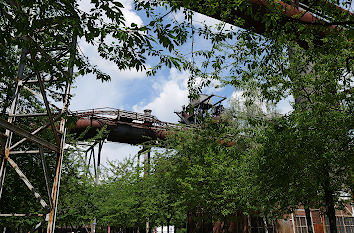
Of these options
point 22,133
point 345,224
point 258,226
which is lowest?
point 258,226

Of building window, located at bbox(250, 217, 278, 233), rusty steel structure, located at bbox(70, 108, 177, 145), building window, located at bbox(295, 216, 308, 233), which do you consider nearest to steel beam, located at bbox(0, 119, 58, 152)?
rusty steel structure, located at bbox(70, 108, 177, 145)

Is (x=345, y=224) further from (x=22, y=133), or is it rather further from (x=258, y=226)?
(x=22, y=133)

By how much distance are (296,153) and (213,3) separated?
18.4 feet

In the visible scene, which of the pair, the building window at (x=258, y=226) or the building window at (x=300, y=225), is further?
the building window at (x=258, y=226)

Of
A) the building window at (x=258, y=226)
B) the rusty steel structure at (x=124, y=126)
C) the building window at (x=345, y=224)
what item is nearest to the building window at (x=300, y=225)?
the building window at (x=258, y=226)

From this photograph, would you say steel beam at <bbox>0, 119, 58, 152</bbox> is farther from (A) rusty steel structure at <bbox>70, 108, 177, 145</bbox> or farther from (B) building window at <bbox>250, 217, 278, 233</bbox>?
(B) building window at <bbox>250, 217, 278, 233</bbox>

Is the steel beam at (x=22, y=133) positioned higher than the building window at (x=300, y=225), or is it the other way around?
the steel beam at (x=22, y=133)

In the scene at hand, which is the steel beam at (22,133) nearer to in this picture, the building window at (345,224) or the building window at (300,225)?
the building window at (300,225)

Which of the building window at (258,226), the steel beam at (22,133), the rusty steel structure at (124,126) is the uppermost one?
the rusty steel structure at (124,126)

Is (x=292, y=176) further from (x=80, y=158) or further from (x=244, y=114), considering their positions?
(x=244, y=114)

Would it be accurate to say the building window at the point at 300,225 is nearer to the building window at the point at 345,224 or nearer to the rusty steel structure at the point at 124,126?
the building window at the point at 345,224

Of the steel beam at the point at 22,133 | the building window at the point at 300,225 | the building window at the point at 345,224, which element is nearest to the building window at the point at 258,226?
the building window at the point at 300,225

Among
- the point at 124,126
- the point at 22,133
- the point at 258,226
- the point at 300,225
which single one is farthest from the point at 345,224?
the point at 22,133

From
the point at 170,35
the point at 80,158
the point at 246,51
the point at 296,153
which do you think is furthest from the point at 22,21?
the point at 80,158
